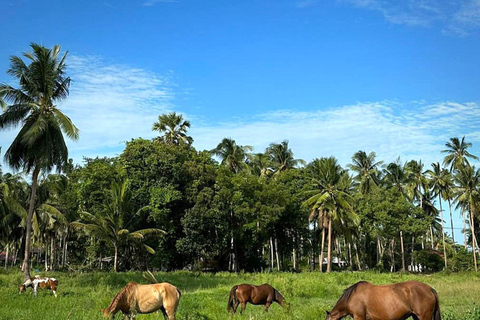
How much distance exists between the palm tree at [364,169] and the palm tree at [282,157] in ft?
41.9

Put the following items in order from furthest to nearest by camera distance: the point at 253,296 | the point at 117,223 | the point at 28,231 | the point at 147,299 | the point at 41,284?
1. the point at 117,223
2. the point at 28,231
3. the point at 41,284
4. the point at 253,296
5. the point at 147,299

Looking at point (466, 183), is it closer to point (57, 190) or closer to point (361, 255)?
point (361, 255)

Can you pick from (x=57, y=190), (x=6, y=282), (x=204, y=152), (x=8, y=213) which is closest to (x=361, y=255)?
(x=204, y=152)

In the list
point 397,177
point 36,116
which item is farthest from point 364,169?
point 36,116

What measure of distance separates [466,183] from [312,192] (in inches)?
873

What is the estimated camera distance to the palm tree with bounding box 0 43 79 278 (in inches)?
949

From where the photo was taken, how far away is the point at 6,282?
23172 mm

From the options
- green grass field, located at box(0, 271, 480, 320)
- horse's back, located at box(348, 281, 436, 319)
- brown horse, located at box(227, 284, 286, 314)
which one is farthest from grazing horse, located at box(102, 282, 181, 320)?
horse's back, located at box(348, 281, 436, 319)

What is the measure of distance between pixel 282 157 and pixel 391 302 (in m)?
43.1

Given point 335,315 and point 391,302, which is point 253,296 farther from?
point 391,302

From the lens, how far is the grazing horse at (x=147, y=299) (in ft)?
35.5

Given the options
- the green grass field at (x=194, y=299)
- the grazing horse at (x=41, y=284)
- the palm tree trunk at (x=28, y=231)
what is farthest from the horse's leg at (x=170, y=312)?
the palm tree trunk at (x=28, y=231)

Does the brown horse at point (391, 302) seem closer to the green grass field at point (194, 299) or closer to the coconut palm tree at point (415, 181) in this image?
the green grass field at point (194, 299)

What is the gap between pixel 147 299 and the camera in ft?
36.3
